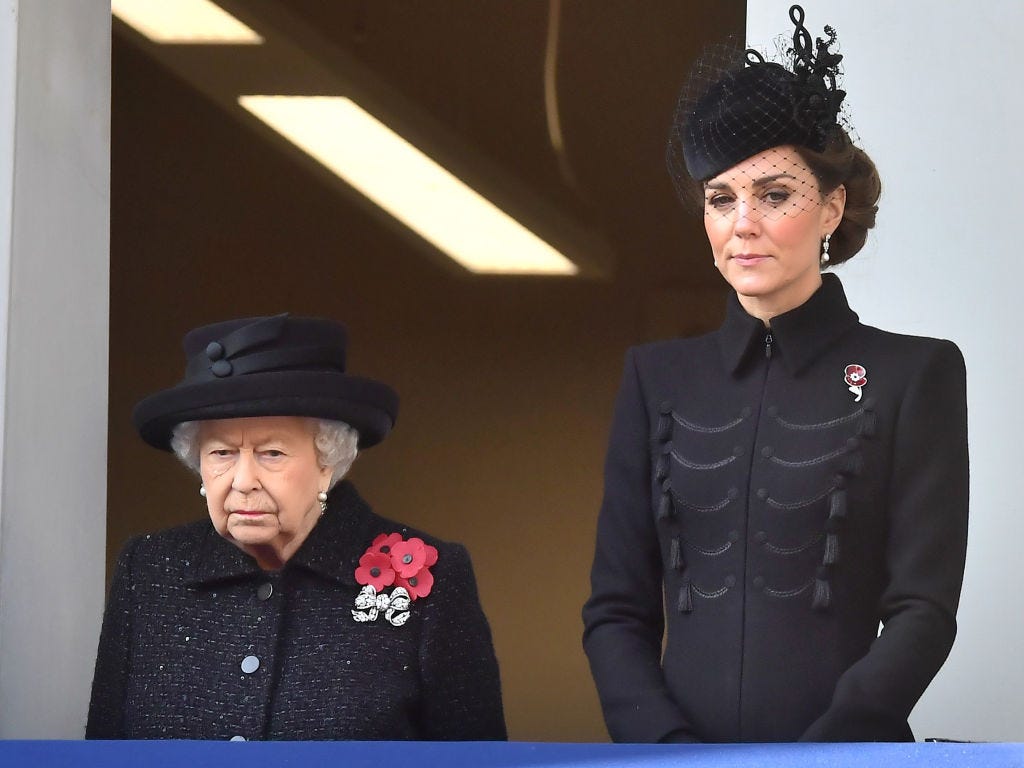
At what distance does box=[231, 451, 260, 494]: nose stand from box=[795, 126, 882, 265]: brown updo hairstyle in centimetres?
94

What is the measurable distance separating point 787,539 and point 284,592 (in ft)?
2.73

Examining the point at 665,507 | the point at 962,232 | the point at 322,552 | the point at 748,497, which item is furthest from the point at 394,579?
the point at 962,232

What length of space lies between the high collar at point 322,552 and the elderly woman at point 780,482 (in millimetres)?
461

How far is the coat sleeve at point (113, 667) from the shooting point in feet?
9.77

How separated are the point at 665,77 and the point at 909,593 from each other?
3.82 m

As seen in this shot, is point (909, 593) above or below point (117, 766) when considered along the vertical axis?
above

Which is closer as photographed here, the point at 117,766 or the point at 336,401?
the point at 117,766

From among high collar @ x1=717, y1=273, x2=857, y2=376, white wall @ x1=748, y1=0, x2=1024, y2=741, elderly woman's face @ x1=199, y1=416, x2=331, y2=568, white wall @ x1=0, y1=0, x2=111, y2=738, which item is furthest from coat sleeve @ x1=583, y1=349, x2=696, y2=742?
white wall @ x1=0, y1=0, x2=111, y2=738

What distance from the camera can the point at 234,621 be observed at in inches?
118

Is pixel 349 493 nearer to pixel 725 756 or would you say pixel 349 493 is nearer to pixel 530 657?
pixel 725 756

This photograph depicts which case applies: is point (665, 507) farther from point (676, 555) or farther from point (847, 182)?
point (847, 182)

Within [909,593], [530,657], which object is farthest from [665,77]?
[909,593]

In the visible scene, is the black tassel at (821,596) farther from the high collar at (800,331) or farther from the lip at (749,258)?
the lip at (749,258)

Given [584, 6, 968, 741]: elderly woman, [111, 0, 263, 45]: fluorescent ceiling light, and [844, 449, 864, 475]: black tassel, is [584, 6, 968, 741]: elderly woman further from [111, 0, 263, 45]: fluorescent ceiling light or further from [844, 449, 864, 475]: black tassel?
[111, 0, 263, 45]: fluorescent ceiling light
